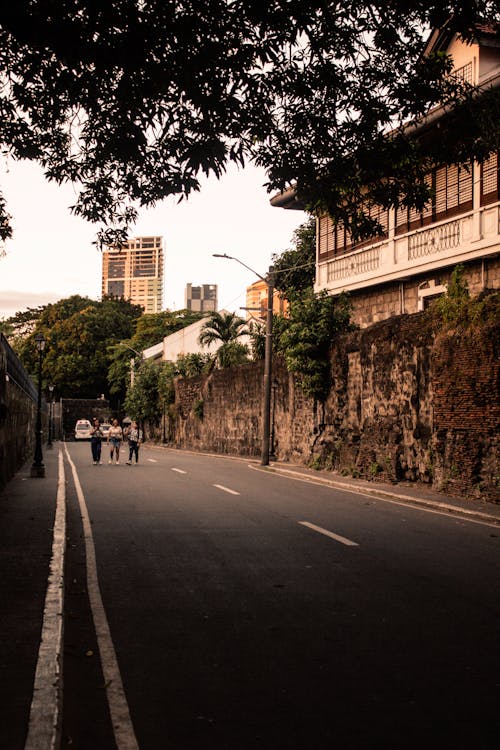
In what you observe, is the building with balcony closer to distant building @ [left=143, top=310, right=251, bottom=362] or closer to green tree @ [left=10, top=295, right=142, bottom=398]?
distant building @ [left=143, top=310, right=251, bottom=362]

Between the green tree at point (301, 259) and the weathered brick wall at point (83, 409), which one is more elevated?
the green tree at point (301, 259)

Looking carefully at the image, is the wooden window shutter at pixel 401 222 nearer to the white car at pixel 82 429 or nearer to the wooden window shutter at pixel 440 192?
the wooden window shutter at pixel 440 192

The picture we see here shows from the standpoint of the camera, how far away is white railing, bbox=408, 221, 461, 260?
24078mm

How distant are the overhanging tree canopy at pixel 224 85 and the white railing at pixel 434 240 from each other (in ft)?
41.6

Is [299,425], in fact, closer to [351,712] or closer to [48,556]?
[48,556]

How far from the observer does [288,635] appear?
647 cm

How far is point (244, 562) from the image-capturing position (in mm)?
9703

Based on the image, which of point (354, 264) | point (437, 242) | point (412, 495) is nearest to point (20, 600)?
point (412, 495)

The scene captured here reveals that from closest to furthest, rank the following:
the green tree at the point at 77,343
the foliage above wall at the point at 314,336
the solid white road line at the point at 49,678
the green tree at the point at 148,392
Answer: the solid white road line at the point at 49,678
the foliage above wall at the point at 314,336
the green tree at the point at 148,392
the green tree at the point at 77,343

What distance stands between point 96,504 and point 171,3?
1017 cm

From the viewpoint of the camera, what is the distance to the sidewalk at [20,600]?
450 cm

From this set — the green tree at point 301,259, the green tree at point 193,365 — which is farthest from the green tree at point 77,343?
the green tree at point 301,259

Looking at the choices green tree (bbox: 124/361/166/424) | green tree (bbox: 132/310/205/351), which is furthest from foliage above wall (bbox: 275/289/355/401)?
green tree (bbox: 132/310/205/351)

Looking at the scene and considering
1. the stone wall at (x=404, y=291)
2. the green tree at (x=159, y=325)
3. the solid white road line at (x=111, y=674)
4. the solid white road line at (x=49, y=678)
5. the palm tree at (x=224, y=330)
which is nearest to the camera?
the solid white road line at (x=49, y=678)
